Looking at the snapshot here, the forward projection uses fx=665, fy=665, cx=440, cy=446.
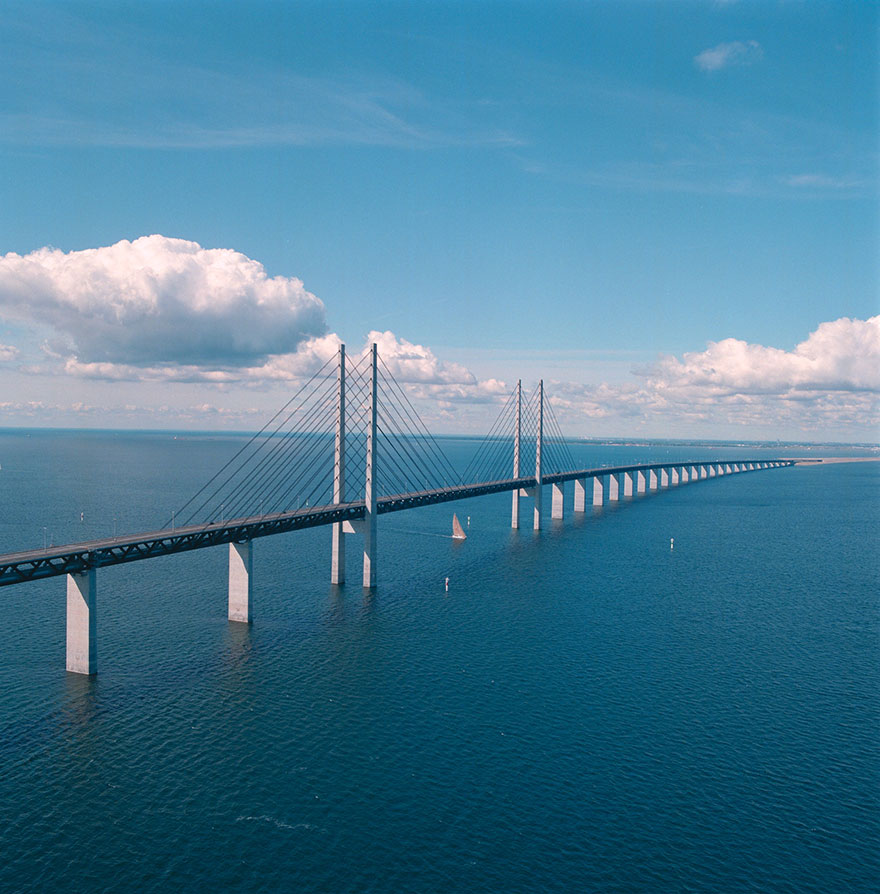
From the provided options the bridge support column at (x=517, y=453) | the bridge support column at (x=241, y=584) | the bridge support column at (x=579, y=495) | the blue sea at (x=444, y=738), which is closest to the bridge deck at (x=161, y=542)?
the bridge support column at (x=241, y=584)

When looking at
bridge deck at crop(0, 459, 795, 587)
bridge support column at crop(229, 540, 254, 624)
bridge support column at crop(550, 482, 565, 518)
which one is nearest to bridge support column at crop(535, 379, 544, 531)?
bridge support column at crop(550, 482, 565, 518)

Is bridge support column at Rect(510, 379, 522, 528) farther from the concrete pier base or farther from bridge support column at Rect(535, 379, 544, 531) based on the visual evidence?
the concrete pier base

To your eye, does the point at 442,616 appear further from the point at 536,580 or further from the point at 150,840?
the point at 150,840

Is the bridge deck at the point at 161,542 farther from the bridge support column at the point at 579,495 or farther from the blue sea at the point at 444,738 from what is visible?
the bridge support column at the point at 579,495

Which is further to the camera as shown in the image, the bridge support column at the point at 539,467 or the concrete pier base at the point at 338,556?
the bridge support column at the point at 539,467

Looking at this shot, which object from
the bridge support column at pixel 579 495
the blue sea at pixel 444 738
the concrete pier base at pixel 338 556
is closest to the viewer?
the blue sea at pixel 444 738

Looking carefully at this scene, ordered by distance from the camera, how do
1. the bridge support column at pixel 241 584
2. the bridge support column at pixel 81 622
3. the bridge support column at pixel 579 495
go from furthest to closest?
1. the bridge support column at pixel 579 495
2. the bridge support column at pixel 241 584
3. the bridge support column at pixel 81 622
